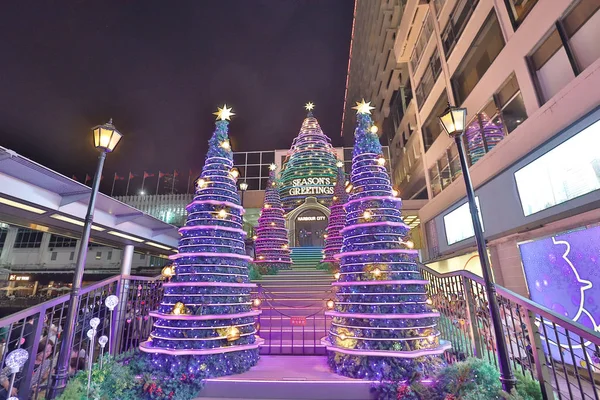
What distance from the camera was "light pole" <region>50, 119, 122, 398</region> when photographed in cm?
426

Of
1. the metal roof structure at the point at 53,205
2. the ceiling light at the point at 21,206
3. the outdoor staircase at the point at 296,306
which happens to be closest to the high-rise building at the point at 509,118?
the outdoor staircase at the point at 296,306

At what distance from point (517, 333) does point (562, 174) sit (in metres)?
5.11

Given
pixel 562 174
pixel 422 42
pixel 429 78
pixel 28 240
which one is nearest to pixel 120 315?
pixel 562 174

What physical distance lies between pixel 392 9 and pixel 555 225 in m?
26.5

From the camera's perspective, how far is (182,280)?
6.16 meters

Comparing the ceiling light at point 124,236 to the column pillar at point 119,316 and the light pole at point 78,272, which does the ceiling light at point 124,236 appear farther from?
the light pole at point 78,272

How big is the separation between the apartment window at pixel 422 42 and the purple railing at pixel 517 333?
1800 centimetres

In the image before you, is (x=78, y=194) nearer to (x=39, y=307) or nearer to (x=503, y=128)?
(x=39, y=307)

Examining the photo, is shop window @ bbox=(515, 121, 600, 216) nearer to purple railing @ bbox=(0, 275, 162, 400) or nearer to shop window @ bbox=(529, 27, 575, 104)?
shop window @ bbox=(529, 27, 575, 104)

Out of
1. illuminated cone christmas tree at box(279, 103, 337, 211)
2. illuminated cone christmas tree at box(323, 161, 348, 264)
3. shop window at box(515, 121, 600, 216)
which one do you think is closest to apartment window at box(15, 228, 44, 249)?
illuminated cone christmas tree at box(279, 103, 337, 211)

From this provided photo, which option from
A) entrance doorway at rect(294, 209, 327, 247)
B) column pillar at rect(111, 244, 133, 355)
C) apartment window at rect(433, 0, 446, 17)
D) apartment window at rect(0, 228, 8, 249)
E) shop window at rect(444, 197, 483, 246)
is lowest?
column pillar at rect(111, 244, 133, 355)

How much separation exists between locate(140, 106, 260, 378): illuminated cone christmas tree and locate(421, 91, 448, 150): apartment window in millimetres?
15056

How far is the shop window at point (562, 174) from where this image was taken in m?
6.39

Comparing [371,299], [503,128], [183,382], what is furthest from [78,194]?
[503,128]
